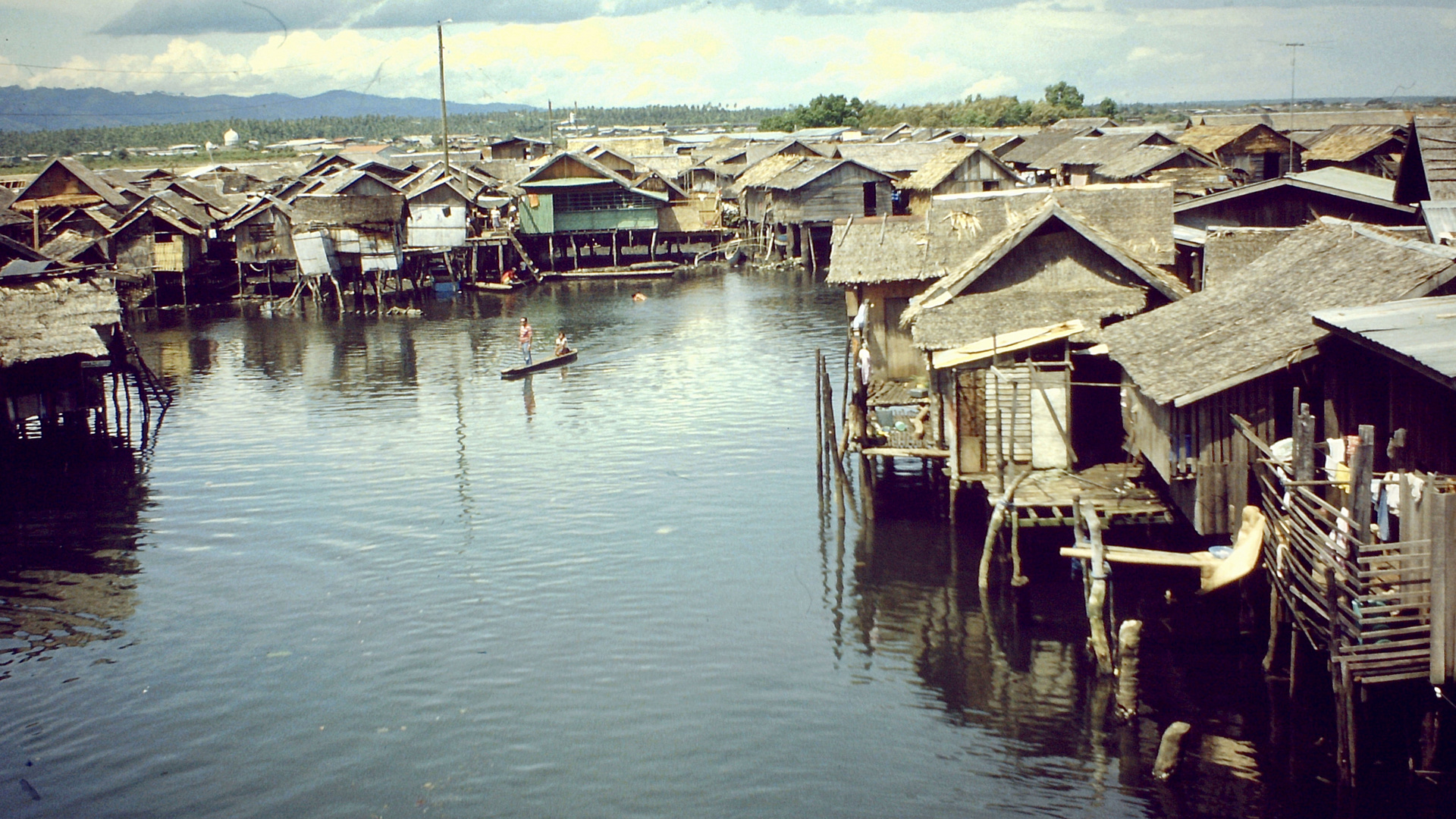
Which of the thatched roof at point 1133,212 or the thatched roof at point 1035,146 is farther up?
the thatched roof at point 1035,146

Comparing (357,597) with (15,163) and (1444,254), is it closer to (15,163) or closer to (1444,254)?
(1444,254)

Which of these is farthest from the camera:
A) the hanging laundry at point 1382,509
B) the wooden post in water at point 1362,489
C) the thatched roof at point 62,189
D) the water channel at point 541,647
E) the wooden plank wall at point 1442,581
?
the thatched roof at point 62,189

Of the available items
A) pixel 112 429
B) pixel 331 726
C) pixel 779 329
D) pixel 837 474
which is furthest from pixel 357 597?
pixel 779 329

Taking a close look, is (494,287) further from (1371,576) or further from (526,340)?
(1371,576)

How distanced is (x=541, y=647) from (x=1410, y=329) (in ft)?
37.8

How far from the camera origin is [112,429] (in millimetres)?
30125

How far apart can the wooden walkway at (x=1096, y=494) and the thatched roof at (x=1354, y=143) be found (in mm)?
29402

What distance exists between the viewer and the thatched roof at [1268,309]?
13461mm

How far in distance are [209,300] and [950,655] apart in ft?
168

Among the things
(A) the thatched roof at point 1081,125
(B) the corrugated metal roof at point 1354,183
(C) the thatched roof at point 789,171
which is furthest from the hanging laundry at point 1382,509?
(A) the thatched roof at point 1081,125

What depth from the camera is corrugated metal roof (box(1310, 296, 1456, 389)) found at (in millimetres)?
10453

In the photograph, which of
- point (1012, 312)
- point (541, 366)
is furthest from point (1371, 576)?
point (541, 366)

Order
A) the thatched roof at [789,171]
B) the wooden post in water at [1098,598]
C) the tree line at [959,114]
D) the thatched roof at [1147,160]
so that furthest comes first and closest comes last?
the tree line at [959,114]
the thatched roof at [789,171]
the thatched roof at [1147,160]
the wooden post in water at [1098,598]

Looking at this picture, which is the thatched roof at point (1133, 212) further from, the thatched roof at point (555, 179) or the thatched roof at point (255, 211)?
the thatched roof at point (255, 211)
